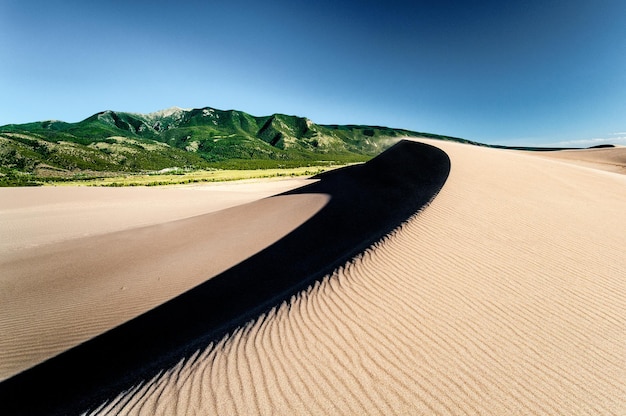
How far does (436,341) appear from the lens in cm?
352

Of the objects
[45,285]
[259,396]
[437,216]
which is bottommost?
[45,285]

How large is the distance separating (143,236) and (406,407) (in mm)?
13538

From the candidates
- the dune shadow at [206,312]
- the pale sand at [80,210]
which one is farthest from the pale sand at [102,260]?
the dune shadow at [206,312]

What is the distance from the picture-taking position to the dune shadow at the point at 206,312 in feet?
14.0

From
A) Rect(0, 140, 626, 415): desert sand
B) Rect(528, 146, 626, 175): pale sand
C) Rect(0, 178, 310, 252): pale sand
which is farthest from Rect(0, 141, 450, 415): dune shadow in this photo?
Rect(528, 146, 626, 175): pale sand

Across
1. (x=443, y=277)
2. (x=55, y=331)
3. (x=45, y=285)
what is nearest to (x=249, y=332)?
(x=443, y=277)

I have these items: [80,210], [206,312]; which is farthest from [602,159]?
Result: [80,210]

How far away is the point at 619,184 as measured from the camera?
12.2 m

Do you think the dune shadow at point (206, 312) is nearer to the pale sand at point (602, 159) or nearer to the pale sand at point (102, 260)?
the pale sand at point (102, 260)

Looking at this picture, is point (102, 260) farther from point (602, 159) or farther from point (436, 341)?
point (602, 159)

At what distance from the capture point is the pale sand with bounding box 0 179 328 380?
625 centimetres

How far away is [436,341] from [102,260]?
11.6m

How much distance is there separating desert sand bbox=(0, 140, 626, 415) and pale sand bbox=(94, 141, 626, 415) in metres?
0.02

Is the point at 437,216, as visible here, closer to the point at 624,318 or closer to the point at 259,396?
the point at 624,318
